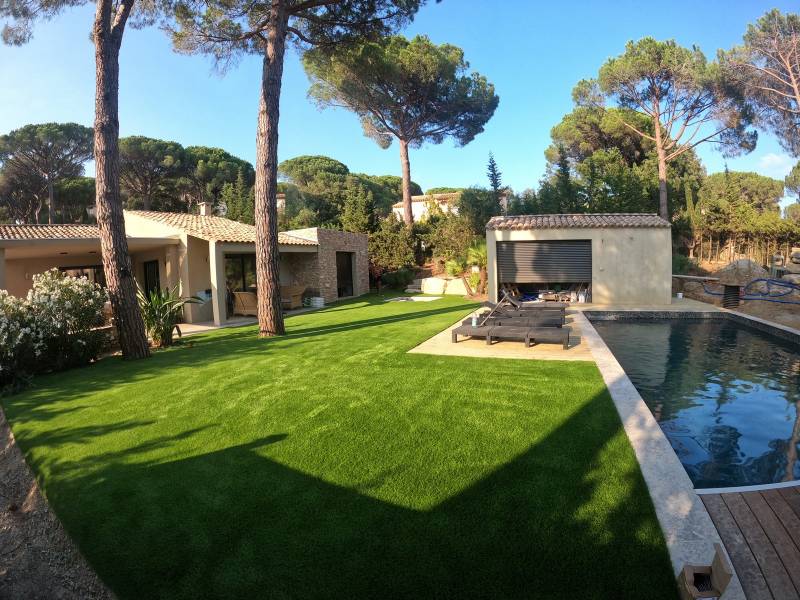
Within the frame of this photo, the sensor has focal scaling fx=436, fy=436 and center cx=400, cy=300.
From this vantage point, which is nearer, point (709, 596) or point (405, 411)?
point (709, 596)

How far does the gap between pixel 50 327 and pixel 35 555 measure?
6.53 m

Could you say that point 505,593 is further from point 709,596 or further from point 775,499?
point 775,499

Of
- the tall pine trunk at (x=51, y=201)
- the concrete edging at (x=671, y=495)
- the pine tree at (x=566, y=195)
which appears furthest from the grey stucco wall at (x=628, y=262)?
the tall pine trunk at (x=51, y=201)

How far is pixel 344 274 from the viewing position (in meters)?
22.4

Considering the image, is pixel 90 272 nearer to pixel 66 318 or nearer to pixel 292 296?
pixel 292 296

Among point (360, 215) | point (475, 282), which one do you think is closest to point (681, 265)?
point (475, 282)

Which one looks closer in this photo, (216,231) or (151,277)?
(216,231)

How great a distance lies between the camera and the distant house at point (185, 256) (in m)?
13.2

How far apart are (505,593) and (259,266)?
10.2 meters

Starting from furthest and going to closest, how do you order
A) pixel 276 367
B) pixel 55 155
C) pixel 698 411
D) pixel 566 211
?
1. pixel 55 155
2. pixel 566 211
3. pixel 276 367
4. pixel 698 411

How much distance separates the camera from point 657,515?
118 inches

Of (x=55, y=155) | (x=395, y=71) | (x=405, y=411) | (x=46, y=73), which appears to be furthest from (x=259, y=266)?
(x=55, y=155)

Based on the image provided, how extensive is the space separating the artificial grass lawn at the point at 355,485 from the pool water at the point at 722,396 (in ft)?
3.17

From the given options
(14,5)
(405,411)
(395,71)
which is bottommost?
(405,411)
